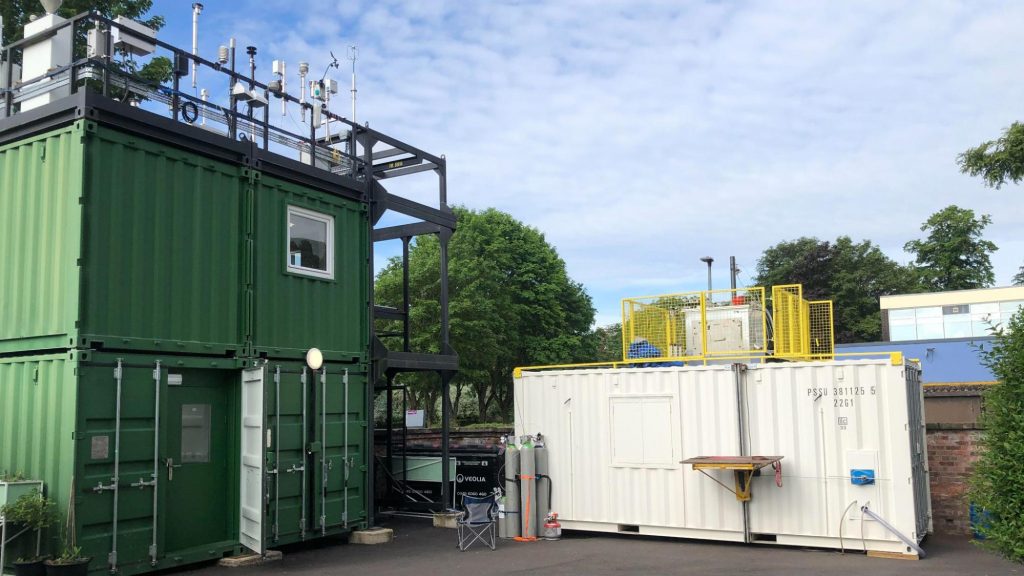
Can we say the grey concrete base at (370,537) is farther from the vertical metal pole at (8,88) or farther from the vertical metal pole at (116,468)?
the vertical metal pole at (8,88)

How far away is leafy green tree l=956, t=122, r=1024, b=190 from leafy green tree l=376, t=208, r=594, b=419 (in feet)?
63.5

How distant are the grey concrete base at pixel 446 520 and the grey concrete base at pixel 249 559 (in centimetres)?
396

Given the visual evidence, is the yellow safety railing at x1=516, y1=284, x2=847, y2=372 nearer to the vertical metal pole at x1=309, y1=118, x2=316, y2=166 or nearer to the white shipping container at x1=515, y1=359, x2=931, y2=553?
the white shipping container at x1=515, y1=359, x2=931, y2=553

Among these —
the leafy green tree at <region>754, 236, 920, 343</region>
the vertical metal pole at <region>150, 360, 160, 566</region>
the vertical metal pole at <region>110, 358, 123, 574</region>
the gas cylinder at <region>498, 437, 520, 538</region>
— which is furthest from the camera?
the leafy green tree at <region>754, 236, 920, 343</region>

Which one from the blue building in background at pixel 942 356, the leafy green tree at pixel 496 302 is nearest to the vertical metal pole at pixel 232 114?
the leafy green tree at pixel 496 302

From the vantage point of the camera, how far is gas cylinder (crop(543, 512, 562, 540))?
44.5ft

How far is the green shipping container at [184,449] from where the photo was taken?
31.6 ft

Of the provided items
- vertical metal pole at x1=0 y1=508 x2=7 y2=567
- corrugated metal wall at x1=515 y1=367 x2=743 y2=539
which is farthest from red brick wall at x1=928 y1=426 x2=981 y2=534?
vertical metal pole at x1=0 y1=508 x2=7 y2=567

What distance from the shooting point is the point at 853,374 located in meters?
12.0

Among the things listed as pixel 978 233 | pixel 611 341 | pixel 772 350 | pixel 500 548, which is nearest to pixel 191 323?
pixel 500 548

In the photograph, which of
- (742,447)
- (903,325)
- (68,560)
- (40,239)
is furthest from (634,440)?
(903,325)

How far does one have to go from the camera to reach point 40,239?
10211 millimetres

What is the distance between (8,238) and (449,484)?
9.19 m

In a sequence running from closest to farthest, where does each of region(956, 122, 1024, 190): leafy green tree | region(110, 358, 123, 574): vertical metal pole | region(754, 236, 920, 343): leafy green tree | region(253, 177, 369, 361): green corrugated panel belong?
region(110, 358, 123, 574): vertical metal pole, region(253, 177, 369, 361): green corrugated panel, region(956, 122, 1024, 190): leafy green tree, region(754, 236, 920, 343): leafy green tree
